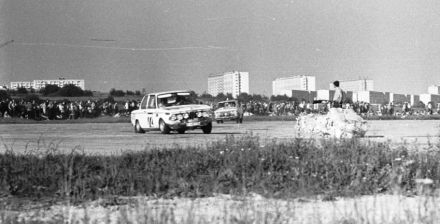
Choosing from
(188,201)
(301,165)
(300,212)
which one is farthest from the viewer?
(301,165)

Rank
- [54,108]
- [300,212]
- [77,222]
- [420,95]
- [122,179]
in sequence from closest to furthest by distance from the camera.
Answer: [77,222]
[300,212]
[122,179]
[54,108]
[420,95]

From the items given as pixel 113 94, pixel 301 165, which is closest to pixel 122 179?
pixel 301 165

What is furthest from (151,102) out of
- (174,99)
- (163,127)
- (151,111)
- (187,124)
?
(187,124)

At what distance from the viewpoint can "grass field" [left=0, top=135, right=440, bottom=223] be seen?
784 cm

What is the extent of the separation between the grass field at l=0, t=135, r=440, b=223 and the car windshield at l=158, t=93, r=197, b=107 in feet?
45.3

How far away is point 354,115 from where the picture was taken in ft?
61.8

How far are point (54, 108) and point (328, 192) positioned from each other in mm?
41763

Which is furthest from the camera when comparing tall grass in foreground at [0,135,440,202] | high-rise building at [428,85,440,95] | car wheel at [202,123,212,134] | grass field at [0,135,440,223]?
high-rise building at [428,85,440,95]

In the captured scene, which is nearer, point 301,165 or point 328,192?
point 328,192

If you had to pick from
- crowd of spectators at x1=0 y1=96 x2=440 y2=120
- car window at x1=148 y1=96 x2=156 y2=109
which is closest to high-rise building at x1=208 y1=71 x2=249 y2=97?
crowd of spectators at x1=0 y1=96 x2=440 y2=120

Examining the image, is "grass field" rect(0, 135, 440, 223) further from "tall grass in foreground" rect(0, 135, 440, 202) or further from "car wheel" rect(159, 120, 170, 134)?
"car wheel" rect(159, 120, 170, 134)

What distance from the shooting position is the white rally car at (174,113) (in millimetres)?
23812

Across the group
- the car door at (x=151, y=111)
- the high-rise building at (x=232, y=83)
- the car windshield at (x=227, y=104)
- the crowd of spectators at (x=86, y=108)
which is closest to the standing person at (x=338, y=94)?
the car door at (x=151, y=111)

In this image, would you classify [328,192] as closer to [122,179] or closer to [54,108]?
[122,179]
